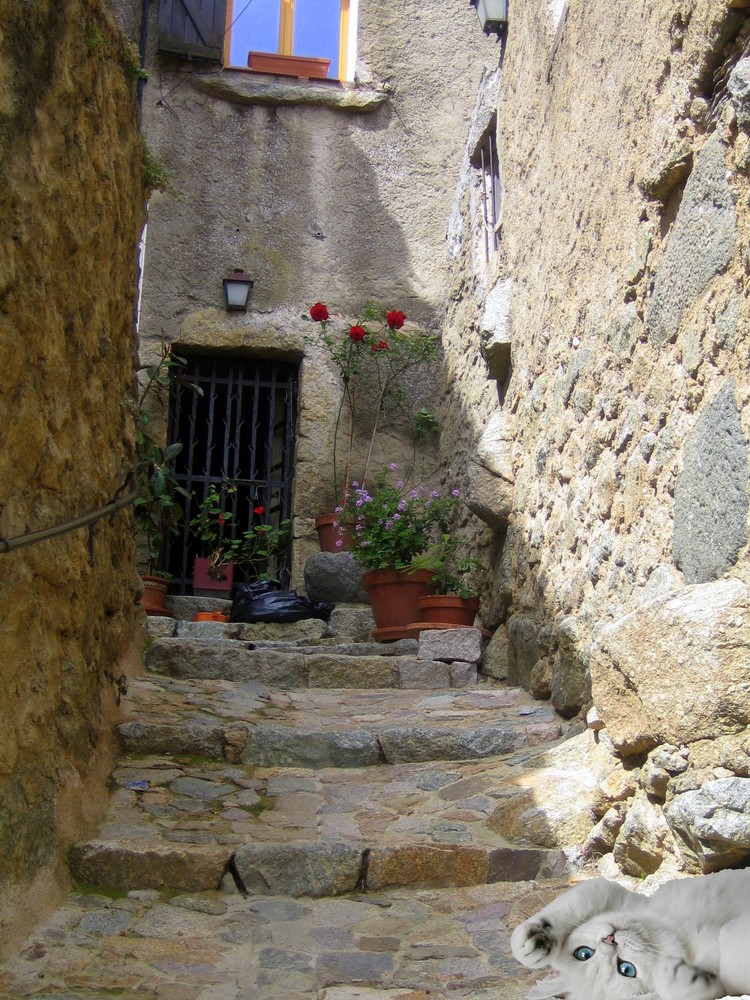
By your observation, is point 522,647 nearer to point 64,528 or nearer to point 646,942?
point 64,528

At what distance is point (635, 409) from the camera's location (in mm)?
3275

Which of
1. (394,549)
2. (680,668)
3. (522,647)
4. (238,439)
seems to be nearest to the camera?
(680,668)

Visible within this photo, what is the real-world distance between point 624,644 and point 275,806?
1244 mm

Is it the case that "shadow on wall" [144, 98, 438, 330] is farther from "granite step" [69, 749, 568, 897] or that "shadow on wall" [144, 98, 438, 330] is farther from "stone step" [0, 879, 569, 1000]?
"stone step" [0, 879, 569, 1000]

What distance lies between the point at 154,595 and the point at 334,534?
A: 1126 millimetres

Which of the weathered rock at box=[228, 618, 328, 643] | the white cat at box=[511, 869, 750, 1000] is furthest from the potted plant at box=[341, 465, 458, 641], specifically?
the white cat at box=[511, 869, 750, 1000]

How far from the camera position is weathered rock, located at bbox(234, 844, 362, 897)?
2.91 m

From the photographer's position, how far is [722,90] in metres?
2.78

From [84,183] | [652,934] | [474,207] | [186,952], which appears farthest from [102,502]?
[474,207]

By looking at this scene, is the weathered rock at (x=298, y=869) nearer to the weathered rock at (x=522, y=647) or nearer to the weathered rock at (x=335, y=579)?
the weathered rock at (x=522, y=647)

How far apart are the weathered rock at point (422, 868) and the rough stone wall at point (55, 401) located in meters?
0.81

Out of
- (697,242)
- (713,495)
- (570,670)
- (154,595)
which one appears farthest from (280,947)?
(154,595)

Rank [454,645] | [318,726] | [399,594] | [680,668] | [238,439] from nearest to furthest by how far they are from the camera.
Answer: [680,668] → [318,726] → [454,645] → [399,594] → [238,439]

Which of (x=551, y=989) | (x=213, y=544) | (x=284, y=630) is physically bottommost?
(x=284, y=630)
